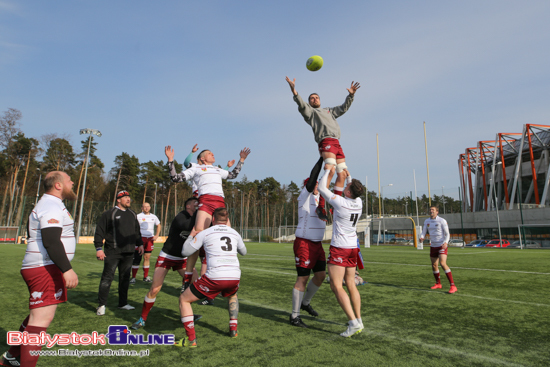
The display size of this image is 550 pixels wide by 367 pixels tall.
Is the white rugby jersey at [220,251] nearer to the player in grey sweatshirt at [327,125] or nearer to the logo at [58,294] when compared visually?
the logo at [58,294]

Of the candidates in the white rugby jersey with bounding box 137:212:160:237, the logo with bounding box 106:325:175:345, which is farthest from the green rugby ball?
the white rugby jersey with bounding box 137:212:160:237

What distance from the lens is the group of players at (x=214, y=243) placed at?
3.03m

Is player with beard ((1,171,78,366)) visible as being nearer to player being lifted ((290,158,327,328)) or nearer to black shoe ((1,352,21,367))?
black shoe ((1,352,21,367))

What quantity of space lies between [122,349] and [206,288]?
125 centimetres

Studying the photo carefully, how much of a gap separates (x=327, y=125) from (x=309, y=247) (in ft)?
7.50

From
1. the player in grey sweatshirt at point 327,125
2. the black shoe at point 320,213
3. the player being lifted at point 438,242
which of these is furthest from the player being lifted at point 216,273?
the player being lifted at point 438,242

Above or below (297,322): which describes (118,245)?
above

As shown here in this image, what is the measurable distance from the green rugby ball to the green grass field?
4.55m

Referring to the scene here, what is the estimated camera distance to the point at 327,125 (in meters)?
5.91

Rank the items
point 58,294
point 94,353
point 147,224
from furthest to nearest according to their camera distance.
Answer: point 147,224
point 94,353
point 58,294

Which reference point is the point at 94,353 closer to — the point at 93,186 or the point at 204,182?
the point at 204,182

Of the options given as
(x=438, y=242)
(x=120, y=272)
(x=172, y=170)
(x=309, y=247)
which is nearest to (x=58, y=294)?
(x=172, y=170)

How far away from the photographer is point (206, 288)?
3.90 metres

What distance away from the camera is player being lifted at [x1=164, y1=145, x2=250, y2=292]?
5227 mm
